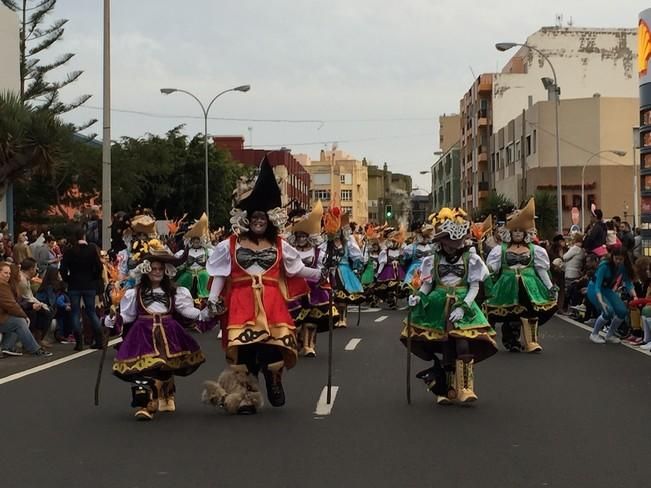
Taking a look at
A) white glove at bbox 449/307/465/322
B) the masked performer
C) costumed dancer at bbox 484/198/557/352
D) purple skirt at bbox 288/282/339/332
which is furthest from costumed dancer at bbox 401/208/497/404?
the masked performer

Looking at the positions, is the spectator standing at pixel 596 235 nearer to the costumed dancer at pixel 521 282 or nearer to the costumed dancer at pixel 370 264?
the costumed dancer at pixel 370 264

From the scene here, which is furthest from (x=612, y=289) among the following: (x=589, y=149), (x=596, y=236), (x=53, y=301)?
(x=589, y=149)

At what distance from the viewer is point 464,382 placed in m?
10.6

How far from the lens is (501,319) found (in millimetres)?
15945

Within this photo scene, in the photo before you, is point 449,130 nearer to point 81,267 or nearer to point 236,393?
point 81,267

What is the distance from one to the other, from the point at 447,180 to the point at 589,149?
190 ft

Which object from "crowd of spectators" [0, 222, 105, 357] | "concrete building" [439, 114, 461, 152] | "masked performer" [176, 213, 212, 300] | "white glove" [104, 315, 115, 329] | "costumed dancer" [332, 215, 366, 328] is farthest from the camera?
"concrete building" [439, 114, 461, 152]

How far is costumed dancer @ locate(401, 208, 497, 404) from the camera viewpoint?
10.5 m

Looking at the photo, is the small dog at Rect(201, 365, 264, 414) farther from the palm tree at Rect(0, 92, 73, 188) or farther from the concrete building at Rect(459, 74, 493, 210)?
the concrete building at Rect(459, 74, 493, 210)

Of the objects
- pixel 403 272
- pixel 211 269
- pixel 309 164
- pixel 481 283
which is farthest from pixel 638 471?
pixel 309 164

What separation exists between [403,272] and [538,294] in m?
11.3

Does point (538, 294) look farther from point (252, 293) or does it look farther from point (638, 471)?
point (638, 471)

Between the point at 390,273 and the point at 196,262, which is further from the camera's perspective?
the point at 390,273

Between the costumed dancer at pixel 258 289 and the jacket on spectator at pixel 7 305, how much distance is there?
6107mm
